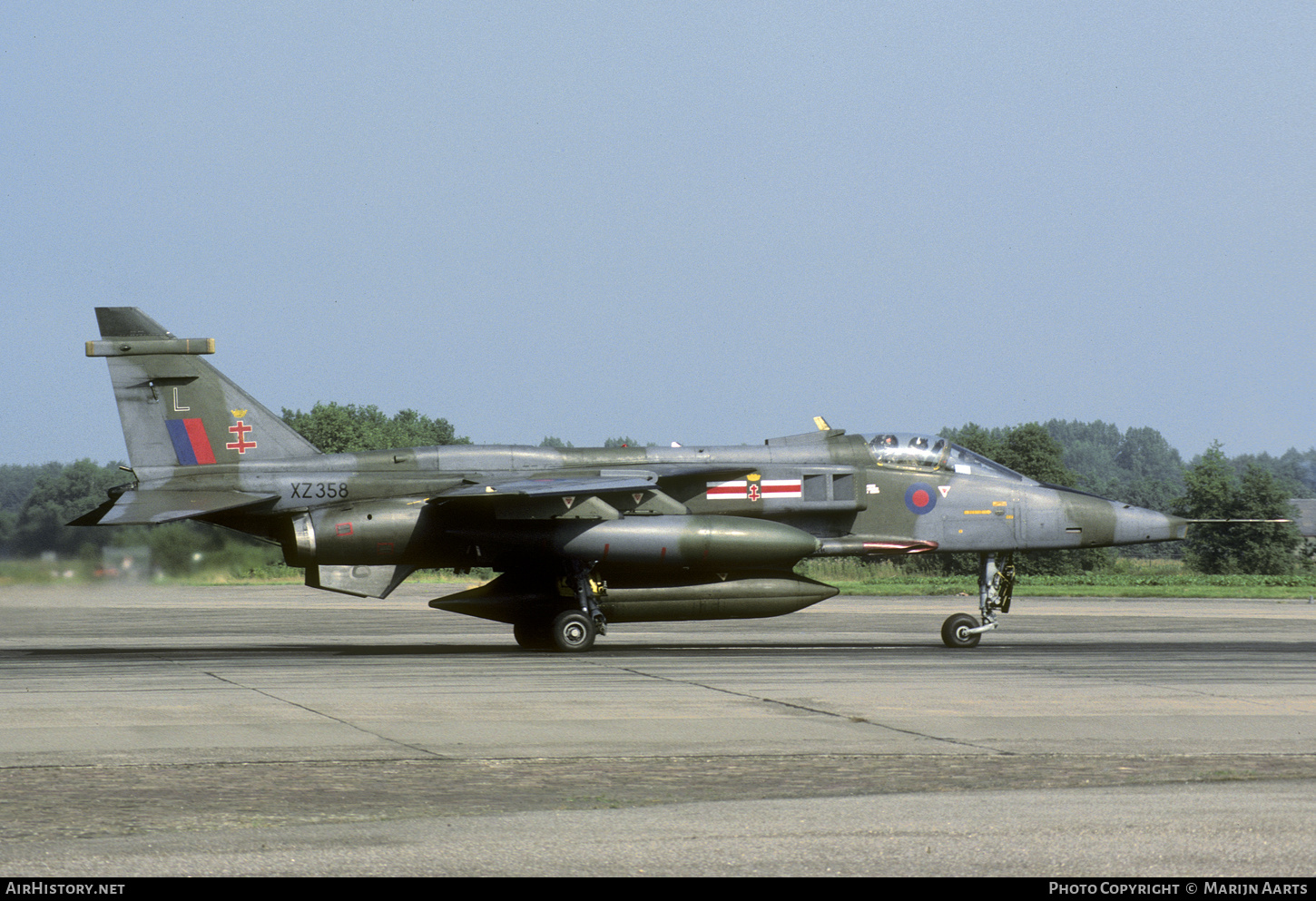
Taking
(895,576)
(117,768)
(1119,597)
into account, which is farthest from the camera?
(895,576)

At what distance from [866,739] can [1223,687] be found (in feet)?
19.4

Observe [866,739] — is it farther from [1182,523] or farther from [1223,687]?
[1182,523]

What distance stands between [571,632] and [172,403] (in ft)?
23.2

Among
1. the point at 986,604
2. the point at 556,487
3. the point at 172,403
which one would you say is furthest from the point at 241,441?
the point at 986,604

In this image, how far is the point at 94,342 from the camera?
20.6 meters

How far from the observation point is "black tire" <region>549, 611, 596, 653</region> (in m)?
19.6

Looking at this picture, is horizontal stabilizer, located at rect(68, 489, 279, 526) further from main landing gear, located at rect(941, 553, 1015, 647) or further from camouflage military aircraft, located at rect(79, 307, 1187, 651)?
main landing gear, located at rect(941, 553, 1015, 647)

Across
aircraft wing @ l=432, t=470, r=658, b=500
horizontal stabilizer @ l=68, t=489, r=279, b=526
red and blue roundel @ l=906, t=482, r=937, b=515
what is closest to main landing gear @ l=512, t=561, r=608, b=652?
aircraft wing @ l=432, t=470, r=658, b=500

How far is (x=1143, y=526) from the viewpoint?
2152cm

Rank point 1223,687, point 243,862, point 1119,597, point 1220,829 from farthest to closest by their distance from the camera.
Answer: point 1119,597, point 1223,687, point 1220,829, point 243,862

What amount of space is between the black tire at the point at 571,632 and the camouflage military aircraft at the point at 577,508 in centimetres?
3

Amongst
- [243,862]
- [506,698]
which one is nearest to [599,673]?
[506,698]

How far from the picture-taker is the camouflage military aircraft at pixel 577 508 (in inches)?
770

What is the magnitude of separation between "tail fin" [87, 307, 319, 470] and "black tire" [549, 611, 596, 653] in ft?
16.6
